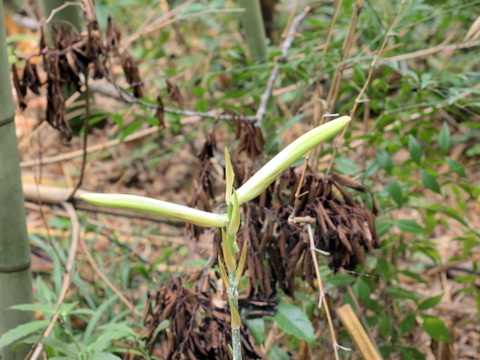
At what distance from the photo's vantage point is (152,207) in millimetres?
572

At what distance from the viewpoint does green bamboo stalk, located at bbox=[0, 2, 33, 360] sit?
1028 millimetres

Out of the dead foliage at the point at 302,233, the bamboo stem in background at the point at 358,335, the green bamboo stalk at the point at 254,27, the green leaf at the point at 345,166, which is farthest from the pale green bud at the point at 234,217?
the green bamboo stalk at the point at 254,27

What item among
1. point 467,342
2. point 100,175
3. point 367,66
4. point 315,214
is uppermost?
point 367,66

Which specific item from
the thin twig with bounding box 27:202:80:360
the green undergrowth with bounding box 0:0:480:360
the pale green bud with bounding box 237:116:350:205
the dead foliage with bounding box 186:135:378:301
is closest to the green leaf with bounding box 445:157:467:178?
the green undergrowth with bounding box 0:0:480:360

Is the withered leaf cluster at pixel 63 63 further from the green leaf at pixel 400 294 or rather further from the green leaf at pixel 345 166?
the green leaf at pixel 400 294

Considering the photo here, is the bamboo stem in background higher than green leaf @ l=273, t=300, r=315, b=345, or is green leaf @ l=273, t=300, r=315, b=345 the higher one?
green leaf @ l=273, t=300, r=315, b=345

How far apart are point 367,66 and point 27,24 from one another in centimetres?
273

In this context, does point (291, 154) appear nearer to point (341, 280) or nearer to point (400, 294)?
point (341, 280)

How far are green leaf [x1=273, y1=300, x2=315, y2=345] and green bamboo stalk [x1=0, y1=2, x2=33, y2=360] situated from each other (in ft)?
1.73

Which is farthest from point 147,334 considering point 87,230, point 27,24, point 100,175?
point 27,24

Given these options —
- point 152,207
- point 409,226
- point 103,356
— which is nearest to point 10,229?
point 103,356

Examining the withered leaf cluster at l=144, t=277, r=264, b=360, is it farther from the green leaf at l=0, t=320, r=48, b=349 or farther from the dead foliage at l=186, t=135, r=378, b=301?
the green leaf at l=0, t=320, r=48, b=349

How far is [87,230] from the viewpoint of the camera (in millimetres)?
1901

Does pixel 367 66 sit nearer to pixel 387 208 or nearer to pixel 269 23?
pixel 387 208
